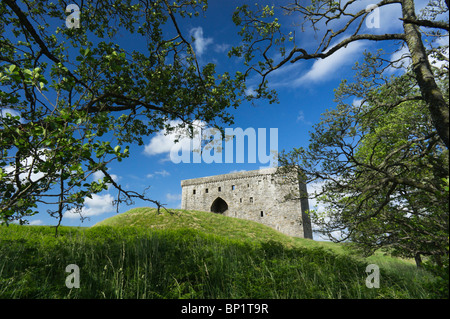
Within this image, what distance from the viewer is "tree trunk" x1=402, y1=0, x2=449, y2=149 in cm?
453

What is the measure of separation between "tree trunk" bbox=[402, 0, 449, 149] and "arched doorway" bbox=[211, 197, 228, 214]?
115ft

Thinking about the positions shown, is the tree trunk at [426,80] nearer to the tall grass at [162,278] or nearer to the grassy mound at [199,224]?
the tall grass at [162,278]

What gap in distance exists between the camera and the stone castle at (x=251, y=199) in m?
31.7

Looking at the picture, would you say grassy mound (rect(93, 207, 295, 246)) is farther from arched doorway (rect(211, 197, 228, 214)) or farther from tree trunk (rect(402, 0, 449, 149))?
arched doorway (rect(211, 197, 228, 214))

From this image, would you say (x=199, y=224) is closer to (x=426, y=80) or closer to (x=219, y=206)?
(x=426, y=80)

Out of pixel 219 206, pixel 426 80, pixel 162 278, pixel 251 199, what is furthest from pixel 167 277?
pixel 219 206

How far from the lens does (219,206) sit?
40.4 meters

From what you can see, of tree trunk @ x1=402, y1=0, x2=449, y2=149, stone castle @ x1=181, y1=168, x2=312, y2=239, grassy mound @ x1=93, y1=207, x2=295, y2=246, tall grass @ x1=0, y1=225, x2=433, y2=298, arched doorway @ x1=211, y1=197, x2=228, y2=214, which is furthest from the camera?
arched doorway @ x1=211, y1=197, x2=228, y2=214

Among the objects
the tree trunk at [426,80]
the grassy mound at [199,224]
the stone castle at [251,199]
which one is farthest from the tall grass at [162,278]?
the stone castle at [251,199]

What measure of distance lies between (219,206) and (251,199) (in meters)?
6.89

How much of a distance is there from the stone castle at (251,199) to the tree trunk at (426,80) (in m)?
24.8

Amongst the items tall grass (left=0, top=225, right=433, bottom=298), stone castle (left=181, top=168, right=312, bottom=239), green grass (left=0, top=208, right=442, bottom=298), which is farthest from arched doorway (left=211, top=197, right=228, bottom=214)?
tall grass (left=0, top=225, right=433, bottom=298)
